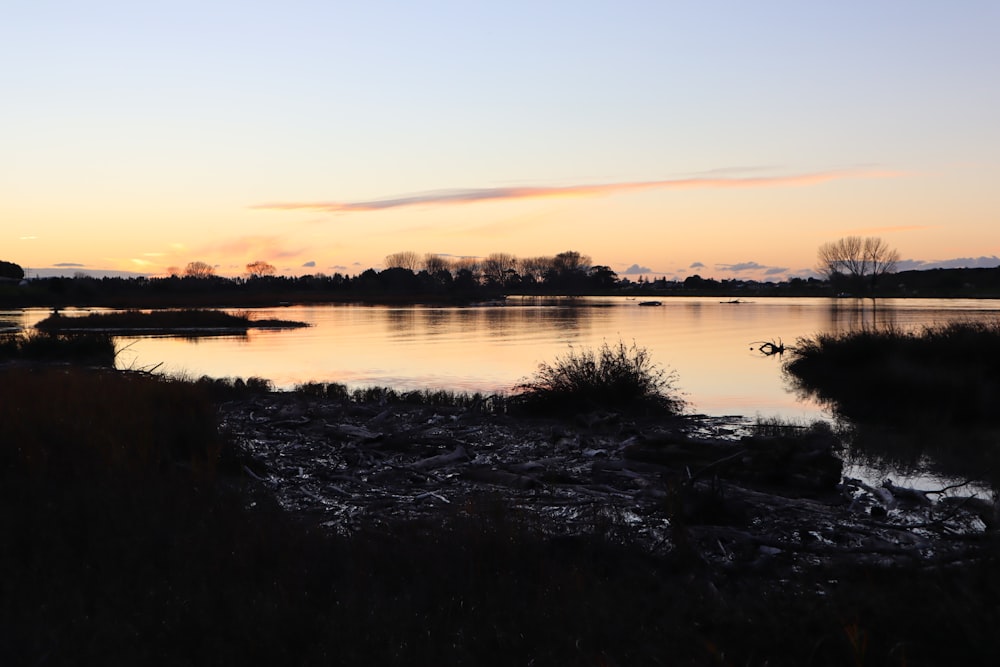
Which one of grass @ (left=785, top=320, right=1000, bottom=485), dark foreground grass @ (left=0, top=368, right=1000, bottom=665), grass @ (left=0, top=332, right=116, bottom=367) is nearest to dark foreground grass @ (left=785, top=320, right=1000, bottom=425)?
grass @ (left=785, top=320, right=1000, bottom=485)

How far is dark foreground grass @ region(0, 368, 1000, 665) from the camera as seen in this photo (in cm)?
534

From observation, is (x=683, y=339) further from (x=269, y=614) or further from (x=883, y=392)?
(x=269, y=614)

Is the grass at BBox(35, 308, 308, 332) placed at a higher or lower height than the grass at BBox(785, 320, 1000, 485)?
higher

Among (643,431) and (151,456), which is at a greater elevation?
(151,456)

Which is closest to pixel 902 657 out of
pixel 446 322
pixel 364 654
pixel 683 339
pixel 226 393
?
pixel 364 654

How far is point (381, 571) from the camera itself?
721 cm

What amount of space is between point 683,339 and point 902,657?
177 ft

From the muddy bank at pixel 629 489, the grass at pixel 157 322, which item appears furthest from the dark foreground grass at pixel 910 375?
the grass at pixel 157 322

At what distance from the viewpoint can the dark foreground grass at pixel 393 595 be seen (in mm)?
5336

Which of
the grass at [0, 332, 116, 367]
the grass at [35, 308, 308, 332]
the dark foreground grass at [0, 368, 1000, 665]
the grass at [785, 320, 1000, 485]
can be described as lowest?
the grass at [785, 320, 1000, 485]

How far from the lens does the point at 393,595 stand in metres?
6.66

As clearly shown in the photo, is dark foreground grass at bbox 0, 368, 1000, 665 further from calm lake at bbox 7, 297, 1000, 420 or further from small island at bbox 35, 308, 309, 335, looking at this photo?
small island at bbox 35, 308, 309, 335

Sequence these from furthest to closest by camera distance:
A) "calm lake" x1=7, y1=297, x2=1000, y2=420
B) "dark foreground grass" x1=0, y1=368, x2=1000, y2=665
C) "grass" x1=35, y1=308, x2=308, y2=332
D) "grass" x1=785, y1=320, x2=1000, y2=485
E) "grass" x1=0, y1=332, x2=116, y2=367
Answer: "grass" x1=35, y1=308, x2=308, y2=332 → "grass" x1=0, y1=332, x2=116, y2=367 → "calm lake" x1=7, y1=297, x2=1000, y2=420 → "grass" x1=785, y1=320, x2=1000, y2=485 → "dark foreground grass" x1=0, y1=368, x2=1000, y2=665

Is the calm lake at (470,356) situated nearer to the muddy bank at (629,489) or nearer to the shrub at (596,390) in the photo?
the shrub at (596,390)
